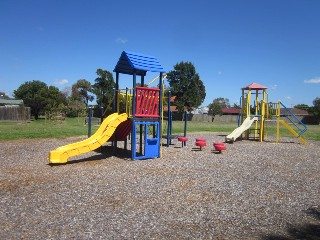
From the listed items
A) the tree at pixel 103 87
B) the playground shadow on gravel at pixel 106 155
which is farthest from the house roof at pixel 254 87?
the tree at pixel 103 87

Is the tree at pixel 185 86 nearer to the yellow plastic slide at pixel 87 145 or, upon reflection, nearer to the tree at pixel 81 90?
the tree at pixel 81 90

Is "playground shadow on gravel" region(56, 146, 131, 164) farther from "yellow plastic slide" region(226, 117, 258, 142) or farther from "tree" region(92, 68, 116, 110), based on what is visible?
"tree" region(92, 68, 116, 110)

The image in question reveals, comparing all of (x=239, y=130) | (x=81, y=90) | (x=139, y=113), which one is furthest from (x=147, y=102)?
(x=81, y=90)

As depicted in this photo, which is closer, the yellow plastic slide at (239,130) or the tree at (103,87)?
the yellow plastic slide at (239,130)

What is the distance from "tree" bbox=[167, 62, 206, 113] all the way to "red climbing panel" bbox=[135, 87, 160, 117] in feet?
205

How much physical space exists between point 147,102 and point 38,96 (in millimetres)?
54620

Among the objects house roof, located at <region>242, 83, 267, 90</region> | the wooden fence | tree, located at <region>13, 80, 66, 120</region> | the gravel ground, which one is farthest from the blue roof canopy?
tree, located at <region>13, 80, 66, 120</region>

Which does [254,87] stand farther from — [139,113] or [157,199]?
[157,199]

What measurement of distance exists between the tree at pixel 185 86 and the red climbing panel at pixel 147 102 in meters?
62.4

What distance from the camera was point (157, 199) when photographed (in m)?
6.81

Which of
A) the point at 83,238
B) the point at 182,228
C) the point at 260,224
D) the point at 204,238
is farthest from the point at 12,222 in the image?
the point at 260,224

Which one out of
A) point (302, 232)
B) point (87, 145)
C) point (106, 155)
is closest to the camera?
point (302, 232)

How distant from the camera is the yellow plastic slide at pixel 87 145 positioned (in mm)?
10609

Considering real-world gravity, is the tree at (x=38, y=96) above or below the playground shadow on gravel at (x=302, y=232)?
above
